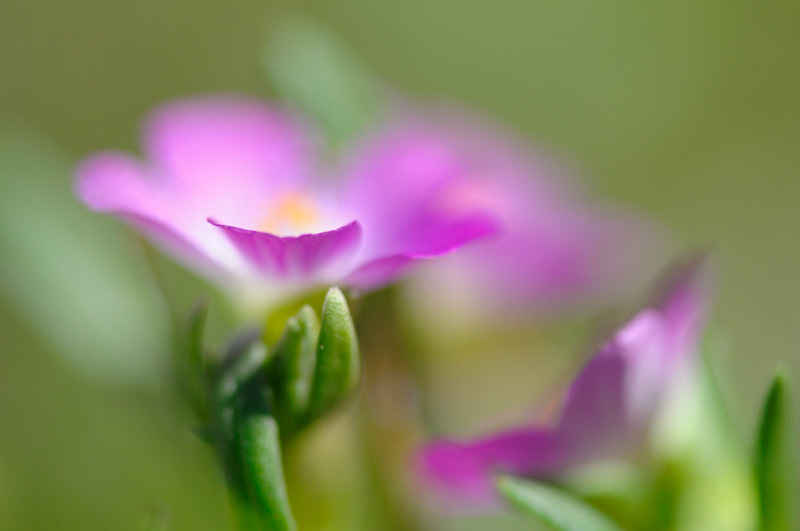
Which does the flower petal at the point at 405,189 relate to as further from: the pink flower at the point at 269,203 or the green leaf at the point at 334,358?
the green leaf at the point at 334,358

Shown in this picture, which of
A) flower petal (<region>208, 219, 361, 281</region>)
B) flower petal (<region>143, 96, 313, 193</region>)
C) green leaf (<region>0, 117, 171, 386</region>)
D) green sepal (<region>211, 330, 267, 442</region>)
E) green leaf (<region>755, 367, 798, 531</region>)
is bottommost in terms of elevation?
green sepal (<region>211, 330, 267, 442</region>)

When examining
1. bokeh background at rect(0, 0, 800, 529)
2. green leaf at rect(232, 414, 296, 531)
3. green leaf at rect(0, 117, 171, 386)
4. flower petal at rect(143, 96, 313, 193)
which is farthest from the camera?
bokeh background at rect(0, 0, 800, 529)

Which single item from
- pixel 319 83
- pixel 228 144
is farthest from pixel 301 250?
pixel 319 83

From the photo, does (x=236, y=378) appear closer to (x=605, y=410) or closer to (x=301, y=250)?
(x=301, y=250)

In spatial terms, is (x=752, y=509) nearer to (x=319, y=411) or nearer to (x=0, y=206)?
(x=319, y=411)

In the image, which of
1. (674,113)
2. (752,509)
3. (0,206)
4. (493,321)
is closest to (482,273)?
(493,321)

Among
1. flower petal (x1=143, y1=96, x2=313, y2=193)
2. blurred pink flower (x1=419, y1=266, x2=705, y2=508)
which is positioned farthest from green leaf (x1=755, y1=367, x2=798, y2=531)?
flower petal (x1=143, y1=96, x2=313, y2=193)

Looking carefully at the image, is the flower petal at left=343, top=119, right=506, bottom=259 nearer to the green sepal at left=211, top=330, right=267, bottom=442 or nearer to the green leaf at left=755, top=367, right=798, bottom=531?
the green sepal at left=211, top=330, right=267, bottom=442
